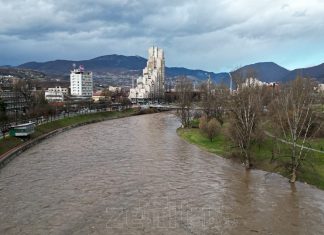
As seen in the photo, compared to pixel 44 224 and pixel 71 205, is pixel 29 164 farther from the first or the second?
pixel 44 224

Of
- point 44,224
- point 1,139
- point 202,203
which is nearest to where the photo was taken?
point 44,224

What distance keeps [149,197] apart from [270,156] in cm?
1603

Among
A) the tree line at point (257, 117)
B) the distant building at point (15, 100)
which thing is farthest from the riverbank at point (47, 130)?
the tree line at point (257, 117)

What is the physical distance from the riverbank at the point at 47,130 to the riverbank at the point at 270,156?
2039 cm

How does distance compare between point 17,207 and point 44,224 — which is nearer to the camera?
point 44,224

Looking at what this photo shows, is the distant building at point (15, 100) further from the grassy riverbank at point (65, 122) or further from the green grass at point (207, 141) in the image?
the green grass at point (207, 141)

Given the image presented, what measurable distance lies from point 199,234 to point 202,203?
5365 mm

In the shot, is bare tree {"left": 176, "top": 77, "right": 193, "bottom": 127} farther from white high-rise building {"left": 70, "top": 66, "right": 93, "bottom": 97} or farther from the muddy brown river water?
white high-rise building {"left": 70, "top": 66, "right": 93, "bottom": 97}

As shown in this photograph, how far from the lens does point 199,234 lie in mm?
19156

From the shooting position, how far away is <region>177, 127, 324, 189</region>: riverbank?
30.5m

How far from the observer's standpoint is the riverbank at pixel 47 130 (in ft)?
137

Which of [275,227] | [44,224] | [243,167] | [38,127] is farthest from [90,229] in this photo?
[38,127]

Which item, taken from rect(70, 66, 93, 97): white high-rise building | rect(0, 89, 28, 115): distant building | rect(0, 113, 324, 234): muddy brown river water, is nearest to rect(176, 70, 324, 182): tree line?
rect(0, 113, 324, 234): muddy brown river water

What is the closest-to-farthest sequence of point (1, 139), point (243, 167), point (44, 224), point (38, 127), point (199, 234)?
1. point (199, 234)
2. point (44, 224)
3. point (243, 167)
4. point (1, 139)
5. point (38, 127)
